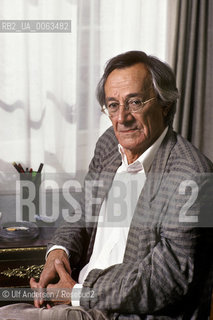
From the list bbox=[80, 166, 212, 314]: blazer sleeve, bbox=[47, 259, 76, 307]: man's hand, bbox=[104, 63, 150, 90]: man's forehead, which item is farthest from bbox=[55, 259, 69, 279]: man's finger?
bbox=[104, 63, 150, 90]: man's forehead

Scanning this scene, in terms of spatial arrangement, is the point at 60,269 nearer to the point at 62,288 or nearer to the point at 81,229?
the point at 62,288

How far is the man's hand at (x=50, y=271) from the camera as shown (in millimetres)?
1444

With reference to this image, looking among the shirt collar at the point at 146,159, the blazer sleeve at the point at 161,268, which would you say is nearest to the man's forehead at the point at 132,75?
the shirt collar at the point at 146,159

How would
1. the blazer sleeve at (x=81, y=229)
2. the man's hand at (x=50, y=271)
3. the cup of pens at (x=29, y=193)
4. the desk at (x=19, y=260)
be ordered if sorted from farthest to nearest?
1. the cup of pens at (x=29, y=193)
2. the desk at (x=19, y=260)
3. the blazer sleeve at (x=81, y=229)
4. the man's hand at (x=50, y=271)

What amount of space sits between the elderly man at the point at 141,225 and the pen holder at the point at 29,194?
46cm

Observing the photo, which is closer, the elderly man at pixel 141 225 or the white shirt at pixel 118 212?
the elderly man at pixel 141 225

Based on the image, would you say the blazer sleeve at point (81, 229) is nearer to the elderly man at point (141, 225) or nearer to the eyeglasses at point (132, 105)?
the elderly man at point (141, 225)

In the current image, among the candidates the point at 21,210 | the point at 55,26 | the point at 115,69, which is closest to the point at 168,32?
the point at 55,26

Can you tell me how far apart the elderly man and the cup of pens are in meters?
0.46

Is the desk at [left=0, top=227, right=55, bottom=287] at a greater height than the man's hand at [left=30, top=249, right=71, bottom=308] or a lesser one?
lesser

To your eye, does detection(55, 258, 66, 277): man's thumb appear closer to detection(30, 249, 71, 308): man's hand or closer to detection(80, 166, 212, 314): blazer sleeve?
detection(30, 249, 71, 308): man's hand

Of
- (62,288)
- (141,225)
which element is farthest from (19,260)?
(141,225)

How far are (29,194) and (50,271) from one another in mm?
636

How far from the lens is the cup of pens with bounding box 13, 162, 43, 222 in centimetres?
202
